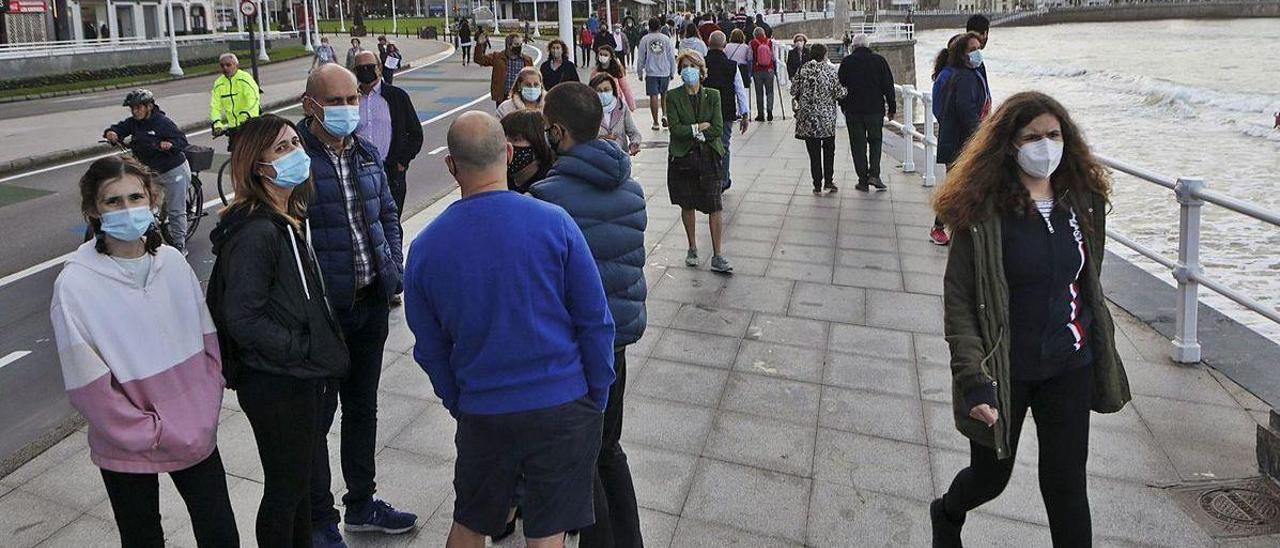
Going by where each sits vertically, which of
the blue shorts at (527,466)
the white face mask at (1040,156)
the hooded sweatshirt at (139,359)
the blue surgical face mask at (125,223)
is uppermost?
the white face mask at (1040,156)

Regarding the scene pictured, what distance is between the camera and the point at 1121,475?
420 centimetres

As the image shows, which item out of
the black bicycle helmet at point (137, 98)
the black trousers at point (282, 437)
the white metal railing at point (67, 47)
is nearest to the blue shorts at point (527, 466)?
the black trousers at point (282, 437)

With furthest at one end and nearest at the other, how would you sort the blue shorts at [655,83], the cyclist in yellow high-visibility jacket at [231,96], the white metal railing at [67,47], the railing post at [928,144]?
the white metal railing at [67,47] → the blue shorts at [655,83] → the cyclist in yellow high-visibility jacket at [231,96] → the railing post at [928,144]

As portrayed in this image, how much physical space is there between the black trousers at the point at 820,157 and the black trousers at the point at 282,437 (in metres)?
8.37

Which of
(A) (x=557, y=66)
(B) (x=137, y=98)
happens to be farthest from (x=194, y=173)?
(A) (x=557, y=66)

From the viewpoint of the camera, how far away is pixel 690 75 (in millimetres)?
7844

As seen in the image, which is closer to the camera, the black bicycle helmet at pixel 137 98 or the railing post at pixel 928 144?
the black bicycle helmet at pixel 137 98

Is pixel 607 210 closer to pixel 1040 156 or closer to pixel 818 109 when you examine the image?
pixel 1040 156

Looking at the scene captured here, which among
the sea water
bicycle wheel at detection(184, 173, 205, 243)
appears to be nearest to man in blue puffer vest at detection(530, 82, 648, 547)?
the sea water

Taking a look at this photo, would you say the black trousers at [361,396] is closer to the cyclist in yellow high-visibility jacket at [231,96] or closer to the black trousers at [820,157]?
the black trousers at [820,157]

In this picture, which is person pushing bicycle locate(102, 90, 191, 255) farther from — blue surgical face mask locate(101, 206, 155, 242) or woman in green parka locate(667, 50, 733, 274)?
blue surgical face mask locate(101, 206, 155, 242)

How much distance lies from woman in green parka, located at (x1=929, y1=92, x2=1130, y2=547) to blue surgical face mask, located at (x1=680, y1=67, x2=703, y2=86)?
4.80m

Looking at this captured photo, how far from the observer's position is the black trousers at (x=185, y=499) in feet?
9.34

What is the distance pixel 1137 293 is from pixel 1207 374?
1.70 meters
